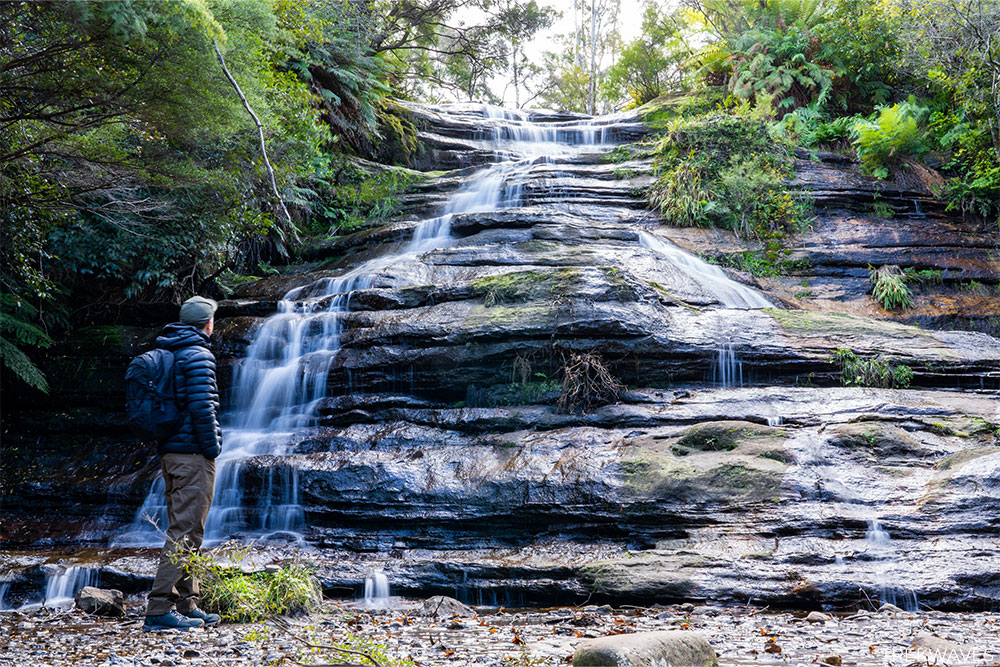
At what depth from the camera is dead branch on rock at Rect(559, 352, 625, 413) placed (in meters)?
8.08

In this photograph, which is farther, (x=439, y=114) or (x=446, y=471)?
(x=439, y=114)

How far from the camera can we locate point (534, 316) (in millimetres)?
8602

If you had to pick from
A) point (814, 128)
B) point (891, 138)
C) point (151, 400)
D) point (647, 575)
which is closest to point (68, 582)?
point (151, 400)

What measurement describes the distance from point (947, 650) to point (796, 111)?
45.1 feet

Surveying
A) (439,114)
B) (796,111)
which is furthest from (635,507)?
(439,114)

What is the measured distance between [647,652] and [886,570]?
3163 mm

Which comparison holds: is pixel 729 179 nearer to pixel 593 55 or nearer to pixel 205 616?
pixel 205 616

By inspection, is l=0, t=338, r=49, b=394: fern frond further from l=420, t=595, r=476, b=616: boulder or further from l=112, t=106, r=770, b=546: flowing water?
l=420, t=595, r=476, b=616: boulder

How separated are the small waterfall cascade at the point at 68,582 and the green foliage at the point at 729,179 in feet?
34.9

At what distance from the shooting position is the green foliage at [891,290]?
10945 mm

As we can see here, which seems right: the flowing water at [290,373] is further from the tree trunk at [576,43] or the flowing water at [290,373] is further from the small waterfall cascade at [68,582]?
the tree trunk at [576,43]

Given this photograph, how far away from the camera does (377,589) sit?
6.16 metres

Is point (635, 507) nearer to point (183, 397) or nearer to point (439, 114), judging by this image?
point (183, 397)

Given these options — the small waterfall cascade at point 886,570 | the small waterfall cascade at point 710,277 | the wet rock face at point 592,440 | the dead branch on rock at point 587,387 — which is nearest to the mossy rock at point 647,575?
the wet rock face at point 592,440
